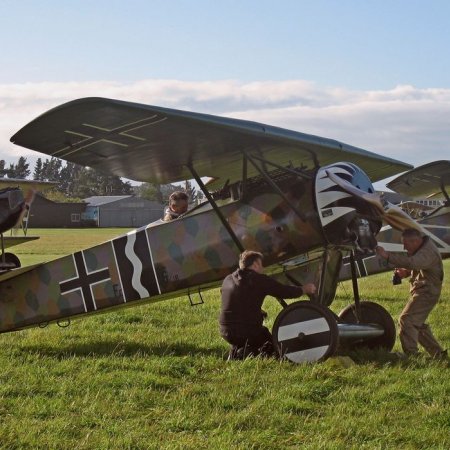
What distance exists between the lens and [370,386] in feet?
19.4

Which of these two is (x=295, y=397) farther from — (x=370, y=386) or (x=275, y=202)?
(x=275, y=202)

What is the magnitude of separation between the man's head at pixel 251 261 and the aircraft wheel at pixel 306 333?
0.53 metres

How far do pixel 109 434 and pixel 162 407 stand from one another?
79 cm

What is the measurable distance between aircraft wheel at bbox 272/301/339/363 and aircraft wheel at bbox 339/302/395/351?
1.01m

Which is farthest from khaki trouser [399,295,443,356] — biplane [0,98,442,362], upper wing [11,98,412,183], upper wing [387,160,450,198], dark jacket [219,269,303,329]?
upper wing [387,160,450,198]

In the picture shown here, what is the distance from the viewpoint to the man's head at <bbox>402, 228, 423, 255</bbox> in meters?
7.82

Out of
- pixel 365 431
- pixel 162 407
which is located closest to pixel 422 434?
pixel 365 431

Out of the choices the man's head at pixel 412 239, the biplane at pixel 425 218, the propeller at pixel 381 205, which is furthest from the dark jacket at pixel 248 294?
the biplane at pixel 425 218

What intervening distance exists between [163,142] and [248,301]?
72.5 inches

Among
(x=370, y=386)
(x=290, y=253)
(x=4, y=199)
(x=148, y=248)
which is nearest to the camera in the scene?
(x=370, y=386)

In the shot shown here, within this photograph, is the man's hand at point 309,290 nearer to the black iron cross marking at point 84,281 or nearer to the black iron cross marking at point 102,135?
the black iron cross marking at point 102,135

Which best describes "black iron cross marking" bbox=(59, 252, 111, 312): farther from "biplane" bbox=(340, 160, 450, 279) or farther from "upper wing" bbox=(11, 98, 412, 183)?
"biplane" bbox=(340, 160, 450, 279)

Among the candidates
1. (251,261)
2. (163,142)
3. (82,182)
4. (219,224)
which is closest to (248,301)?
(251,261)

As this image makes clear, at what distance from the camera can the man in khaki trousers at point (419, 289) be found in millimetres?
7715
